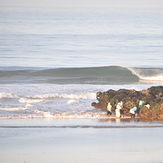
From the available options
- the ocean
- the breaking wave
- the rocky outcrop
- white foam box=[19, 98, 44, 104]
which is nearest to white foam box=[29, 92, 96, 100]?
the ocean

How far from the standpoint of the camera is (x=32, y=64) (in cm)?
4469

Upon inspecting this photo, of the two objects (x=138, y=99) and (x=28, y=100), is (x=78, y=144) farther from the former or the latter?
(x=28, y=100)

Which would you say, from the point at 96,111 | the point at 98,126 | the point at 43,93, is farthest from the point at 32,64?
the point at 98,126

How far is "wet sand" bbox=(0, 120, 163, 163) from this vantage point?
1260cm

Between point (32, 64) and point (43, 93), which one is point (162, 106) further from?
point (32, 64)

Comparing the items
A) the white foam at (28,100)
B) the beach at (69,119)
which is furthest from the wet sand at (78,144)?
the white foam at (28,100)

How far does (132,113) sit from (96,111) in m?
2.07

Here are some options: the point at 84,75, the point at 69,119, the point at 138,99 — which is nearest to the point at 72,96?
the point at 138,99

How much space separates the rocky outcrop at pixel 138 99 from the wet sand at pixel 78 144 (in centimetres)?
166

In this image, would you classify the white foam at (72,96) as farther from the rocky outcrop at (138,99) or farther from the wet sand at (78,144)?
the wet sand at (78,144)

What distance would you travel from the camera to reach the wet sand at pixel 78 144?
12.6 metres

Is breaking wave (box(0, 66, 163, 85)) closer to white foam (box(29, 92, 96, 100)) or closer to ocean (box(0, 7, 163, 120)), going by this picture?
ocean (box(0, 7, 163, 120))

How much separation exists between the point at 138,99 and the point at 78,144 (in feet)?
18.8

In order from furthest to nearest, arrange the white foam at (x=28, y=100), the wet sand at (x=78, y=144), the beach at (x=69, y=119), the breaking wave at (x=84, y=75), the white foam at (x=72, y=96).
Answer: the breaking wave at (x=84, y=75) < the white foam at (x=72, y=96) < the white foam at (x=28, y=100) < the beach at (x=69, y=119) < the wet sand at (x=78, y=144)
